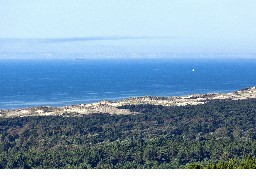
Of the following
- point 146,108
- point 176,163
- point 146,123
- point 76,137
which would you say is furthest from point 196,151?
point 146,108

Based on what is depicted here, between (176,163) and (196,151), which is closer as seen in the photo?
(176,163)

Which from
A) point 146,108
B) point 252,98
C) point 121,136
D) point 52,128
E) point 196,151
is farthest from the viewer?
point 252,98

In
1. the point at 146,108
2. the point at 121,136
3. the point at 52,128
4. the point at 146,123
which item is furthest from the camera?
the point at 146,108
